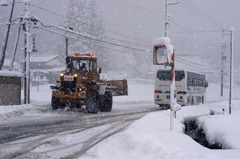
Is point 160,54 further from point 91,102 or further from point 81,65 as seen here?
point 81,65

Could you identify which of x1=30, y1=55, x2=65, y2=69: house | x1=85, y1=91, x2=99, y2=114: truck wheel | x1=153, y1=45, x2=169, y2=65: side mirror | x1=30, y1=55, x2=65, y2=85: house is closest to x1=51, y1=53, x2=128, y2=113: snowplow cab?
x1=85, y1=91, x2=99, y2=114: truck wheel

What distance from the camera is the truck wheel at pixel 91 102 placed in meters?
13.8

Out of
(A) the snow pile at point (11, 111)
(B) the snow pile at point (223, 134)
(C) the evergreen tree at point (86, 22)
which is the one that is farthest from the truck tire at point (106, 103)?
(C) the evergreen tree at point (86, 22)

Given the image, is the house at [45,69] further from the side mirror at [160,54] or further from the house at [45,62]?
the side mirror at [160,54]

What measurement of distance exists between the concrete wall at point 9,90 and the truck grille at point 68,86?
4116 mm

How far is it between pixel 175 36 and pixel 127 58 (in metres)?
26.7

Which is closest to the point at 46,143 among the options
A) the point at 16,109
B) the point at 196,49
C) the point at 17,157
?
the point at 17,157

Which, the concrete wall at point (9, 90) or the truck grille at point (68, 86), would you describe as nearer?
the truck grille at point (68, 86)

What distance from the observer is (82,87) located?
45.5ft

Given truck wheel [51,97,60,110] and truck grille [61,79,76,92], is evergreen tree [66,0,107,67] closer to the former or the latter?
truck wheel [51,97,60,110]

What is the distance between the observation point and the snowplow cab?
13.8m

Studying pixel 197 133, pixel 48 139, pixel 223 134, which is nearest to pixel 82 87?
pixel 197 133

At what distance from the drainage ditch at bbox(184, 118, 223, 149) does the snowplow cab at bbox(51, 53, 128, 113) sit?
5195 millimetres

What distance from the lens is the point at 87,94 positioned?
45.2 ft
